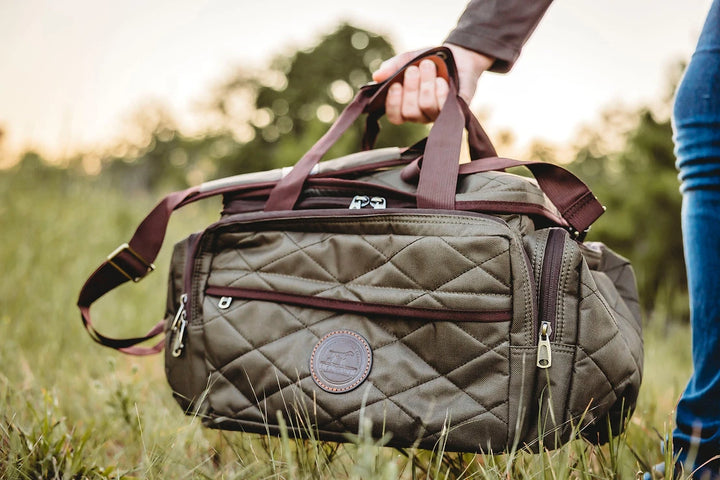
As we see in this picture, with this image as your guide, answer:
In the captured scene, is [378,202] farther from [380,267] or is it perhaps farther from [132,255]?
[132,255]

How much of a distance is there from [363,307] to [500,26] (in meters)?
0.80

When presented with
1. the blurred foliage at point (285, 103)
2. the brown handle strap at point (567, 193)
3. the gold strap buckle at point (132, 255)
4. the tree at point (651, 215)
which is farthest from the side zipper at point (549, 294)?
the blurred foliage at point (285, 103)

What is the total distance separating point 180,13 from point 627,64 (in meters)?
6.29

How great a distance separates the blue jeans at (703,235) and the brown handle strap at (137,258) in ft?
3.72

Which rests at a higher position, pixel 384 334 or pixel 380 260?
pixel 380 260

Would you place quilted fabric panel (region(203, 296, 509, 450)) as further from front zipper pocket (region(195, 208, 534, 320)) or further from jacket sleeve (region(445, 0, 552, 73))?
jacket sleeve (region(445, 0, 552, 73))

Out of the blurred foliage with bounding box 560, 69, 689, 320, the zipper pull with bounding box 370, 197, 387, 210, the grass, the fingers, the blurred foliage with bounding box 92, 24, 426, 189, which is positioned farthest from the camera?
the blurred foliage with bounding box 92, 24, 426, 189

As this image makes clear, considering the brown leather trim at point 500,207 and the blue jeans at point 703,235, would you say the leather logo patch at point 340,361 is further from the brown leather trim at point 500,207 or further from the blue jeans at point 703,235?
the blue jeans at point 703,235

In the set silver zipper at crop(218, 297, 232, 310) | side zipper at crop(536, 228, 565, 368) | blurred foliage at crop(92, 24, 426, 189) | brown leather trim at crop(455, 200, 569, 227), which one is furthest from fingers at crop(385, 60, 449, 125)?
blurred foliage at crop(92, 24, 426, 189)

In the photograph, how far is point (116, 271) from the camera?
61.4 inches

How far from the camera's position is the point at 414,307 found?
1167mm

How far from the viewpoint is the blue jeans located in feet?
3.50

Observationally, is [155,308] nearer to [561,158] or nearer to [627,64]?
[627,64]

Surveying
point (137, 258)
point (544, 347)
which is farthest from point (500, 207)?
point (137, 258)
